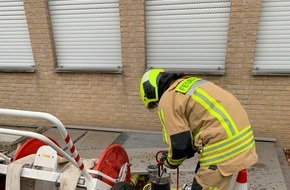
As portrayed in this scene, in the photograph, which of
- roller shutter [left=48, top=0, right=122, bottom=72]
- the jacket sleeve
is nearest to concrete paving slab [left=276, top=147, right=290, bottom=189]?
the jacket sleeve

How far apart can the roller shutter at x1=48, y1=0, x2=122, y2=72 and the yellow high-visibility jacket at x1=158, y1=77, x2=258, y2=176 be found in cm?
297

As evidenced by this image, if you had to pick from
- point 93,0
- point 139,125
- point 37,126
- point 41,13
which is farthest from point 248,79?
point 37,126

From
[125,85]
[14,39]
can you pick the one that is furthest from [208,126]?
[14,39]

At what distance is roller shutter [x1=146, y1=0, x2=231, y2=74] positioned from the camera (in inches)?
176

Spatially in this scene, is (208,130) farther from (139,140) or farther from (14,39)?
(14,39)

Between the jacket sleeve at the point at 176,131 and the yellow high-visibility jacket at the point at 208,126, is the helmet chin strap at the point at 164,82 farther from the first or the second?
the jacket sleeve at the point at 176,131

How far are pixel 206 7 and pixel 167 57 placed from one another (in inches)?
43.2

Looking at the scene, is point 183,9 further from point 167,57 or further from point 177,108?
point 177,108

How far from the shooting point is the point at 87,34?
5.18 meters

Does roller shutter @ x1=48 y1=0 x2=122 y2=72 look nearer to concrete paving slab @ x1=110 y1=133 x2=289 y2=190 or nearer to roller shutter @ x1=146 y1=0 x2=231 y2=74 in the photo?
roller shutter @ x1=146 y1=0 x2=231 y2=74

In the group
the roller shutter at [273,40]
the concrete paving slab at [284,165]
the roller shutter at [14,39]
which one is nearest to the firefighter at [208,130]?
the concrete paving slab at [284,165]

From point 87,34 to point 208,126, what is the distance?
3.69 meters

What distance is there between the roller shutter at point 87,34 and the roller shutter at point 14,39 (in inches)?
27.2

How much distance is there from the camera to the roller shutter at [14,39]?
538 cm
